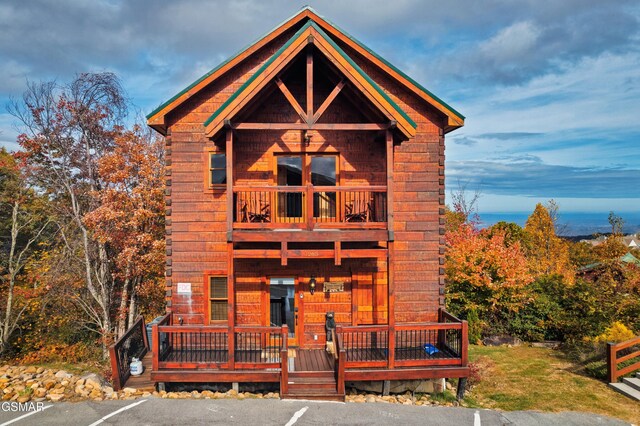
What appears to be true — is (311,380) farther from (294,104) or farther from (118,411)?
(294,104)

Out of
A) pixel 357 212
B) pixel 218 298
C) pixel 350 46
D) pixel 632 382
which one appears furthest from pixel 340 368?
pixel 350 46

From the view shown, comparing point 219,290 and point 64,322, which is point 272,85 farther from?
point 64,322

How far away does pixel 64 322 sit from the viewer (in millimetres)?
19078

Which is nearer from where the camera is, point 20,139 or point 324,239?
point 324,239

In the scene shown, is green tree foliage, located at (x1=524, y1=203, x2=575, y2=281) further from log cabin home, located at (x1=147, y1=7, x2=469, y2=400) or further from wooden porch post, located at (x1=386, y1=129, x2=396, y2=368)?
wooden porch post, located at (x1=386, y1=129, x2=396, y2=368)

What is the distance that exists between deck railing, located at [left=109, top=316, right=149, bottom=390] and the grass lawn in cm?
938

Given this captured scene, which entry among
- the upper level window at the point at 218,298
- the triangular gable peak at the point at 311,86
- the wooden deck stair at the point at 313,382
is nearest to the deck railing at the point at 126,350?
the upper level window at the point at 218,298

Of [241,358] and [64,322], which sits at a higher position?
[241,358]

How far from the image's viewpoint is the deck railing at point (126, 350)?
9.66m

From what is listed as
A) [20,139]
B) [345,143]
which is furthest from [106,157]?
[345,143]

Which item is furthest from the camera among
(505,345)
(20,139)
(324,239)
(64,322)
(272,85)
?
(64,322)

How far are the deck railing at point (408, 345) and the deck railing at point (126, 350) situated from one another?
18.9ft

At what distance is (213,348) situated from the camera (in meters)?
11.4

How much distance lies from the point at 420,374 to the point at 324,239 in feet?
14.3
